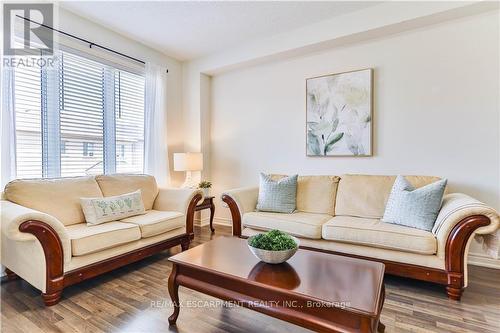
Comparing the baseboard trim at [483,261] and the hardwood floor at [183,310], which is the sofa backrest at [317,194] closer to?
the hardwood floor at [183,310]

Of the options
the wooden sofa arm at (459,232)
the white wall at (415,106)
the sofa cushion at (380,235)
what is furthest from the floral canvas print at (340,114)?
the wooden sofa arm at (459,232)

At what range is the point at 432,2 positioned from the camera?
262cm

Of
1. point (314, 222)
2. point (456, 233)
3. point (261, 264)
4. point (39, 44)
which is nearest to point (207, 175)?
point (314, 222)

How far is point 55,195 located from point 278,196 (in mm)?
2160

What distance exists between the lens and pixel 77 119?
122 inches

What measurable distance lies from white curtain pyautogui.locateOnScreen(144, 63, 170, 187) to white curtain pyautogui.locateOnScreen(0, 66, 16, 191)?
1497 millimetres

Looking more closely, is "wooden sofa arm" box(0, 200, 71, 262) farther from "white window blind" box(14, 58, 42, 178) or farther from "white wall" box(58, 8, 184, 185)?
"white wall" box(58, 8, 184, 185)

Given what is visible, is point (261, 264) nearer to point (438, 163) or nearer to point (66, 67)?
point (438, 163)

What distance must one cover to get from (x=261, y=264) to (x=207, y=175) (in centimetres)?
287

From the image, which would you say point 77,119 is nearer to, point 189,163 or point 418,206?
point 189,163

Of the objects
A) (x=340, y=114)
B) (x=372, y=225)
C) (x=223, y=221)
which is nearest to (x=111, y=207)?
(x=223, y=221)

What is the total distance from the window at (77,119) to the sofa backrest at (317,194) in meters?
2.26

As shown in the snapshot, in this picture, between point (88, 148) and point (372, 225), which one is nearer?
point (372, 225)

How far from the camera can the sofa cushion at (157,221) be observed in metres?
2.61
